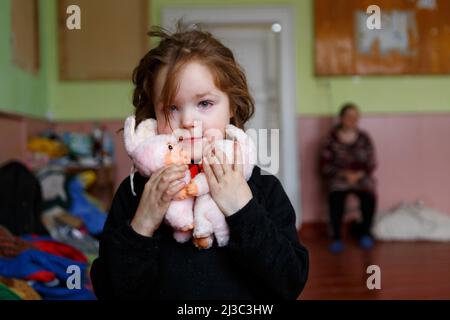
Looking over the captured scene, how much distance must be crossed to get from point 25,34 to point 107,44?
0.77 m

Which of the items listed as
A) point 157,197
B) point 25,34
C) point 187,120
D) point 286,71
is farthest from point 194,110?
point 286,71

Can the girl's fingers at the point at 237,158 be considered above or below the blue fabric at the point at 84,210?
above

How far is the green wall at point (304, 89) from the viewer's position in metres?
4.19

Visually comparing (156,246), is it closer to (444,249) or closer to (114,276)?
(114,276)

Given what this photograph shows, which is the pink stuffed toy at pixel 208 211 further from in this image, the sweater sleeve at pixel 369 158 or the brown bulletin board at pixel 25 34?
the sweater sleeve at pixel 369 158

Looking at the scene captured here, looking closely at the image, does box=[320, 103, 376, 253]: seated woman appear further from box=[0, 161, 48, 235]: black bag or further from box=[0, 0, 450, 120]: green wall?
box=[0, 161, 48, 235]: black bag

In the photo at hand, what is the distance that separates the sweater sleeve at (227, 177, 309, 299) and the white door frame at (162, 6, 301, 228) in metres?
3.45

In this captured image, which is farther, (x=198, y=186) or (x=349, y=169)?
(x=349, y=169)

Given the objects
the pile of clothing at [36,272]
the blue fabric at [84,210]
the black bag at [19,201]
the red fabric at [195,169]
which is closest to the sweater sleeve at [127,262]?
the red fabric at [195,169]

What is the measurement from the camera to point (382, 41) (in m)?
4.22

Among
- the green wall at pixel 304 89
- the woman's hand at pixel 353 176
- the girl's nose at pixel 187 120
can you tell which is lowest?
the woman's hand at pixel 353 176

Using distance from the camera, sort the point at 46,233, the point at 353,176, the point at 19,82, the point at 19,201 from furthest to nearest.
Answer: the point at 353,176 → the point at 19,82 → the point at 46,233 → the point at 19,201

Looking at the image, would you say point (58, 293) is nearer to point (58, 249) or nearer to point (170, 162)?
point (58, 249)

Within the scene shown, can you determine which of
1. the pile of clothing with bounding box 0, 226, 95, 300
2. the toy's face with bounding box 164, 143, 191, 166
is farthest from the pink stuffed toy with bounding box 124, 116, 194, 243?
the pile of clothing with bounding box 0, 226, 95, 300
